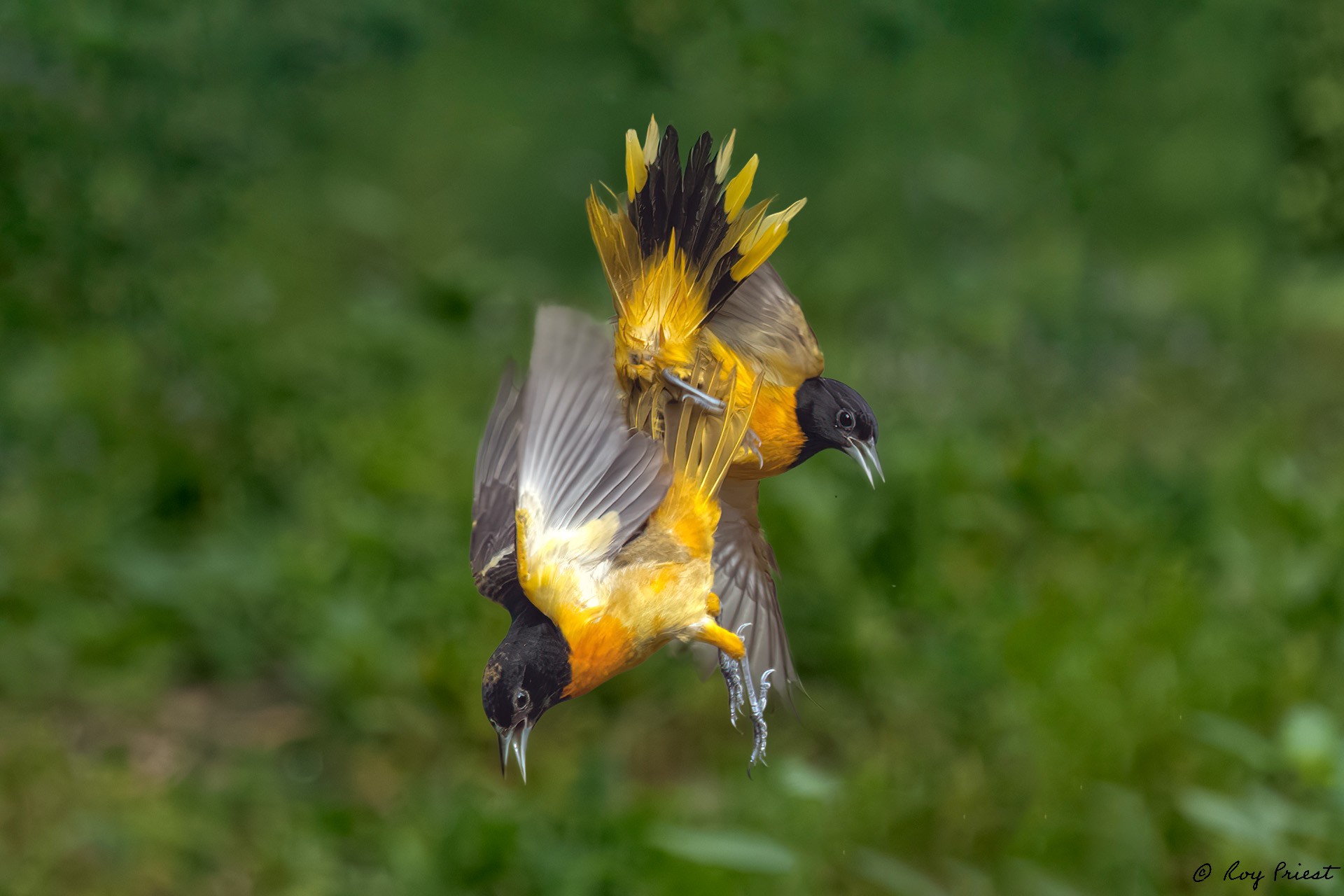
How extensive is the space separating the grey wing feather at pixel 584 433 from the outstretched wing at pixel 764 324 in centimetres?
6

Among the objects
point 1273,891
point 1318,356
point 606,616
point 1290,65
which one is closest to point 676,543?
point 606,616

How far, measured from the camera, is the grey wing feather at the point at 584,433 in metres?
0.44

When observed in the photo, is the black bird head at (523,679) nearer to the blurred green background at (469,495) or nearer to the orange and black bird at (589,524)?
the orange and black bird at (589,524)

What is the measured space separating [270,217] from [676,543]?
4.76 metres

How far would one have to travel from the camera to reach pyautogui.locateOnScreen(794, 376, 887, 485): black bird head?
493mm

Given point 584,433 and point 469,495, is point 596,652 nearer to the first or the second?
point 584,433

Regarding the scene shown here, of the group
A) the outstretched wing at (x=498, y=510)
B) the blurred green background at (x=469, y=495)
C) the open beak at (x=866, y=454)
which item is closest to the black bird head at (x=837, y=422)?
the open beak at (x=866, y=454)

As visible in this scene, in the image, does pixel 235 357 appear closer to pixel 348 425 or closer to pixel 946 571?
pixel 348 425

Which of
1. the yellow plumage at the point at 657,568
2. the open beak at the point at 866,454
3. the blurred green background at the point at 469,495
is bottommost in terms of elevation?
the yellow plumage at the point at 657,568

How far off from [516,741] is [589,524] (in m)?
0.09

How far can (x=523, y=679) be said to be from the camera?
0.49m

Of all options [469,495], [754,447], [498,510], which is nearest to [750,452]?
[754,447]

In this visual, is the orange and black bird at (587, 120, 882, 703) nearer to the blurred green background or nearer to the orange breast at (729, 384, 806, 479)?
the orange breast at (729, 384, 806, 479)

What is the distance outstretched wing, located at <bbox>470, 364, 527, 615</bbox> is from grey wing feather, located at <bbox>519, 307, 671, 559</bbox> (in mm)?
32
